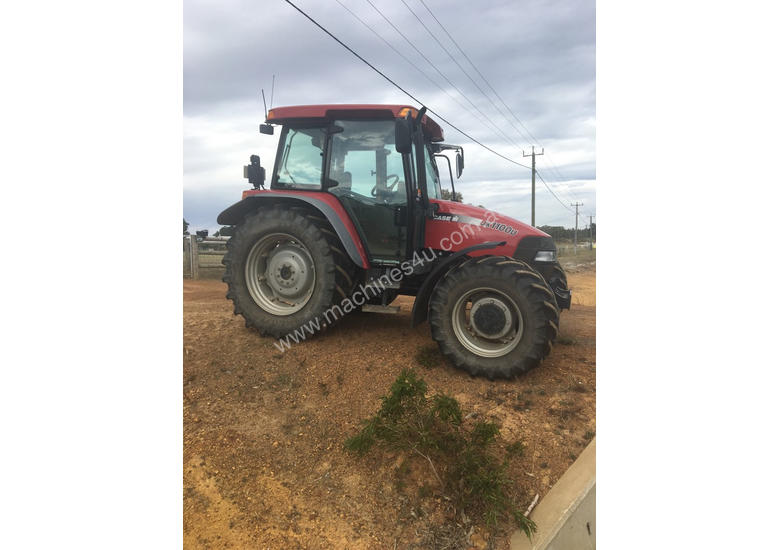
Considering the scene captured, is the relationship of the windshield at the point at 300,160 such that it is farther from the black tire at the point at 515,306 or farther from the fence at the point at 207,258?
the black tire at the point at 515,306

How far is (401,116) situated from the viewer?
2.67m

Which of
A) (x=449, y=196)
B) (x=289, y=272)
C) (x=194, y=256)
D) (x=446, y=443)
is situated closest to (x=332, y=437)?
(x=446, y=443)

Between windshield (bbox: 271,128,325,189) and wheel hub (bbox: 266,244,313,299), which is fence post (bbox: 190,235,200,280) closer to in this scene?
wheel hub (bbox: 266,244,313,299)

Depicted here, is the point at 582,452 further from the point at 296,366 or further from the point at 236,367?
the point at 236,367

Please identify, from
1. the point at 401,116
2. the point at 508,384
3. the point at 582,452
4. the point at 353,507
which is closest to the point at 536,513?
the point at 582,452

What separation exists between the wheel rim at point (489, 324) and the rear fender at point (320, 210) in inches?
32.4

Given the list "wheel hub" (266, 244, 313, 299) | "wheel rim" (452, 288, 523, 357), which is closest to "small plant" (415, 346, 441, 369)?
"wheel rim" (452, 288, 523, 357)

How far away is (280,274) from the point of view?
3061mm

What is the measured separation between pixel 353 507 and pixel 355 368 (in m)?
0.81

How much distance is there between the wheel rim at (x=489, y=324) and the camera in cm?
232

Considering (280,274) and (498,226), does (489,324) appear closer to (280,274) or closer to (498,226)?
(498,226)

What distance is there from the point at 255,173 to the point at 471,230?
6.13 ft

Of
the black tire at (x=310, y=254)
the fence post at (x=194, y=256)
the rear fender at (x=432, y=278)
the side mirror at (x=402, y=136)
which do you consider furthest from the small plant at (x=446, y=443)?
the fence post at (x=194, y=256)

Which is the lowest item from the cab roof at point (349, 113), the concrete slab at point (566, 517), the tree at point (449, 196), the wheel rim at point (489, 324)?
the concrete slab at point (566, 517)
